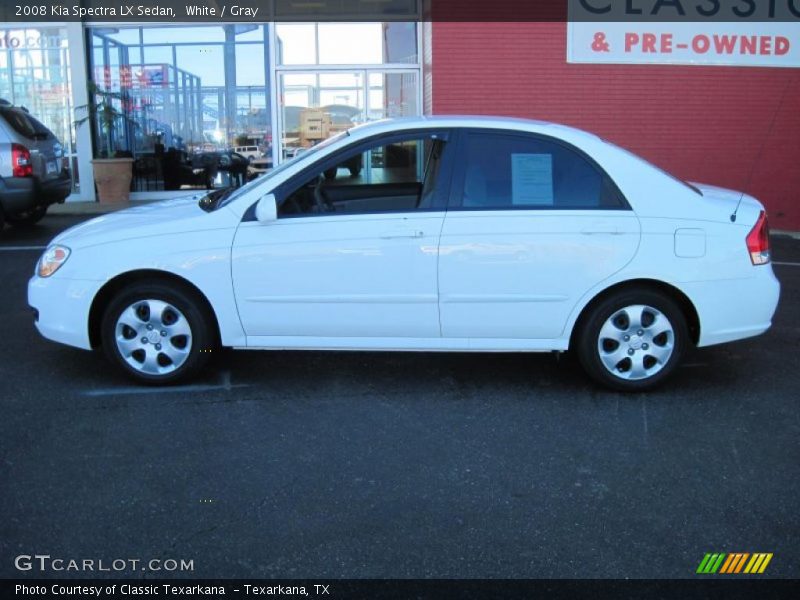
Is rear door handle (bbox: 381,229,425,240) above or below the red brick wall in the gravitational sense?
below

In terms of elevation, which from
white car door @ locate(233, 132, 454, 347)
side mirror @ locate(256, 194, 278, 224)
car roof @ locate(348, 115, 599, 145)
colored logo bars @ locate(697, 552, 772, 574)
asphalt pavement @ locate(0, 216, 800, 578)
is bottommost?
colored logo bars @ locate(697, 552, 772, 574)

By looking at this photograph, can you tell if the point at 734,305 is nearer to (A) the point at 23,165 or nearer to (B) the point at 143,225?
(B) the point at 143,225

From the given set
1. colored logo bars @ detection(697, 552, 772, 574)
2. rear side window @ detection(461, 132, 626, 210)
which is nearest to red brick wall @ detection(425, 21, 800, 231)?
rear side window @ detection(461, 132, 626, 210)

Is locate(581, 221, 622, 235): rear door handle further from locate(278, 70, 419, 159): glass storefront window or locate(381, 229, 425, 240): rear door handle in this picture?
locate(278, 70, 419, 159): glass storefront window

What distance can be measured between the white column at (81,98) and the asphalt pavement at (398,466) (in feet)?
28.3

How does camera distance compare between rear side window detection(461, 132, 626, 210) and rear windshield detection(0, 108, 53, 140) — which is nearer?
rear side window detection(461, 132, 626, 210)

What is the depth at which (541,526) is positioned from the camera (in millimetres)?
3471

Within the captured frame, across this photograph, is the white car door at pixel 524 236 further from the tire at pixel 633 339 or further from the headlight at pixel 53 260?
the headlight at pixel 53 260

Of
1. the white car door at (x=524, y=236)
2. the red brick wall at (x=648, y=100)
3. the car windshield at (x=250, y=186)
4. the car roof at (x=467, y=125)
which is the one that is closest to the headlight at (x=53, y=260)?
the car windshield at (x=250, y=186)

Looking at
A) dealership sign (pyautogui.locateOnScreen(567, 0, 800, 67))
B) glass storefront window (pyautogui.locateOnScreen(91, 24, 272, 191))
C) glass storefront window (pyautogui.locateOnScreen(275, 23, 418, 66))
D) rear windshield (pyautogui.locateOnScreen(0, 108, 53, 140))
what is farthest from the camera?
glass storefront window (pyautogui.locateOnScreen(91, 24, 272, 191))

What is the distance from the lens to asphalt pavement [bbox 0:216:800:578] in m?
3.28

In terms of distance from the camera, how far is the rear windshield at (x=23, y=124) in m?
9.93
